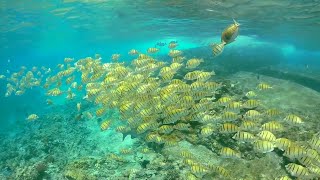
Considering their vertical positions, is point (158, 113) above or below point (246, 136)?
below

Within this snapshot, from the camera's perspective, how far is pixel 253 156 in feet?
28.0

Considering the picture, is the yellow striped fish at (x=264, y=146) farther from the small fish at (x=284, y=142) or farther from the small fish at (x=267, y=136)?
the small fish at (x=284, y=142)

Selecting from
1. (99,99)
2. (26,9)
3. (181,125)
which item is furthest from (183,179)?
(26,9)

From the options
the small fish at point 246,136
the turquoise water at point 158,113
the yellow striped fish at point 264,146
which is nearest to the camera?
the yellow striped fish at point 264,146

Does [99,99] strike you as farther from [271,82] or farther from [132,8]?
[132,8]

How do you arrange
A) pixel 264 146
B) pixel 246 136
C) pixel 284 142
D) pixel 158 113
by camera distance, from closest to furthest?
1. pixel 264 146
2. pixel 284 142
3. pixel 246 136
4. pixel 158 113

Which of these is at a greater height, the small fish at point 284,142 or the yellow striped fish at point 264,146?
the yellow striped fish at point 264,146

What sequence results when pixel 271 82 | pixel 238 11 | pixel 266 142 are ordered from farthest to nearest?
pixel 238 11, pixel 271 82, pixel 266 142

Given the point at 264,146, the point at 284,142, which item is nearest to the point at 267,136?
the point at 284,142

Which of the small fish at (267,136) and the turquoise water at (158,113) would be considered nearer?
the small fish at (267,136)

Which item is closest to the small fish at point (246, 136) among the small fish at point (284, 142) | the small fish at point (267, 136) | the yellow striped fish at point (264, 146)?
the small fish at point (267, 136)

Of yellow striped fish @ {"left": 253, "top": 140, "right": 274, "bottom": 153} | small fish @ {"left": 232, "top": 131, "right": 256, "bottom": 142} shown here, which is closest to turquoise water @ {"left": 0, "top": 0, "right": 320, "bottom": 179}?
yellow striped fish @ {"left": 253, "top": 140, "right": 274, "bottom": 153}

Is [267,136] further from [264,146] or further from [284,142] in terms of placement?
[264,146]

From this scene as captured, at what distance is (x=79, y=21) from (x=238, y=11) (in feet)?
66.7
